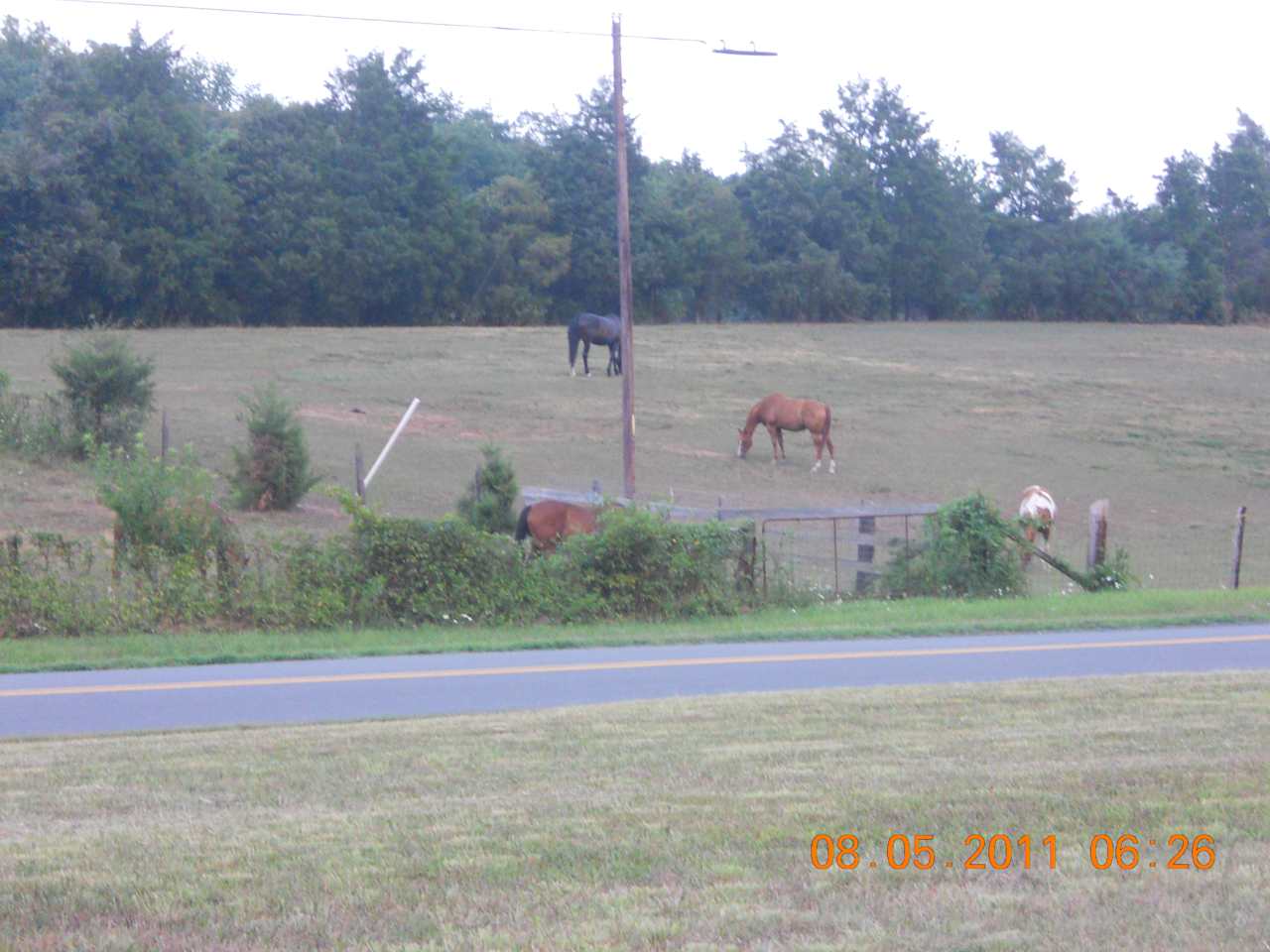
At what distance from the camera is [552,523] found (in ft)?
65.9

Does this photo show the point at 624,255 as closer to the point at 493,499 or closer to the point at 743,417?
the point at 493,499

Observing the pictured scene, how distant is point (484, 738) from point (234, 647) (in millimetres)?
7705

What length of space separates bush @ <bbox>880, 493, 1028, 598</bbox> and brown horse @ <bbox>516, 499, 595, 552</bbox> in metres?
4.09

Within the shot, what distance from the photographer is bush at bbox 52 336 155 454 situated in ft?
96.5

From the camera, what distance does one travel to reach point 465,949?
15.2 ft

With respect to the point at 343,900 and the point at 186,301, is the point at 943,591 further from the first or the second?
the point at 186,301

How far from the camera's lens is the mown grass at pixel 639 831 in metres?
4.81

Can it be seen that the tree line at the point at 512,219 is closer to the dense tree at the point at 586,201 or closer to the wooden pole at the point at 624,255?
the dense tree at the point at 586,201

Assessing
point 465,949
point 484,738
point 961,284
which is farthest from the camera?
point 961,284

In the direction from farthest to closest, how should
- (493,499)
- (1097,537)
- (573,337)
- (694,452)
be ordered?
(573,337)
(694,452)
(493,499)
(1097,537)

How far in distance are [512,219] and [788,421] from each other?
123 feet

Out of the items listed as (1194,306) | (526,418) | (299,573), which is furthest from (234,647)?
(1194,306)
